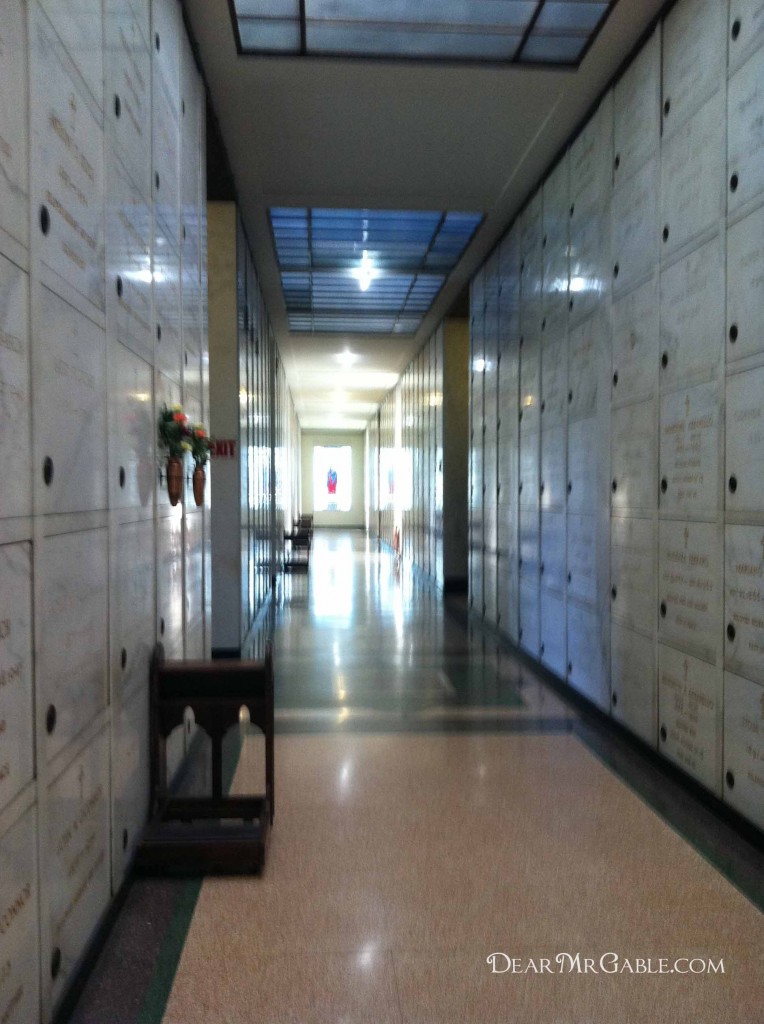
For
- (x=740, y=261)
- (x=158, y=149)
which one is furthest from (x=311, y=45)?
(x=740, y=261)

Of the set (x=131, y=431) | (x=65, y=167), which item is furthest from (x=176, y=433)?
(x=65, y=167)

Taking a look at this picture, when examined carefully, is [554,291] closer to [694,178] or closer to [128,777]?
[694,178]

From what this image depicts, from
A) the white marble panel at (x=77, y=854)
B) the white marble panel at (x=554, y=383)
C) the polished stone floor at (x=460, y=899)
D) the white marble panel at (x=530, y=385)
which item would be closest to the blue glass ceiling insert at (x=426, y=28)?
the white marble panel at (x=554, y=383)

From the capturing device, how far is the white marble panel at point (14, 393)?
179 cm

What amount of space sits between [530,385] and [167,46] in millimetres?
4092

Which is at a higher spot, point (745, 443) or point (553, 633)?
point (745, 443)

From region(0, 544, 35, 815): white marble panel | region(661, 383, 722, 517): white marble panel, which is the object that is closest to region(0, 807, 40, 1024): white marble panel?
region(0, 544, 35, 815): white marble panel

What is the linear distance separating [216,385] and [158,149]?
3.39 m

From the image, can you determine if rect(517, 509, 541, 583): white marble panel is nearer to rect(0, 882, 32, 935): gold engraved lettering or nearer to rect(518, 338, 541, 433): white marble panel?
rect(518, 338, 541, 433): white marble panel

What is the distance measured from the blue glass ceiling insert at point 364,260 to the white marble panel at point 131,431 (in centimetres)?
495

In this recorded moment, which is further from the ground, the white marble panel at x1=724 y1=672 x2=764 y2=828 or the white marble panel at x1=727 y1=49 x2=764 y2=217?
the white marble panel at x1=727 y1=49 x2=764 y2=217

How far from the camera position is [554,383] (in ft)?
20.3

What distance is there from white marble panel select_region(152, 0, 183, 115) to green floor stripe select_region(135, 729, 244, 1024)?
3.51 metres

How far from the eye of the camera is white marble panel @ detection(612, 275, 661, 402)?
433 centimetres
